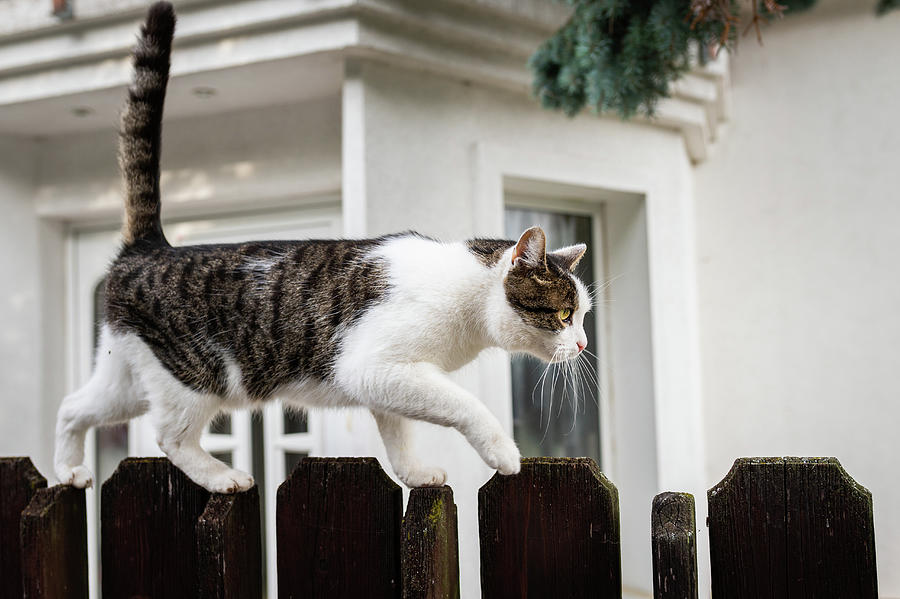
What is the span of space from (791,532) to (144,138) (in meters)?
1.09

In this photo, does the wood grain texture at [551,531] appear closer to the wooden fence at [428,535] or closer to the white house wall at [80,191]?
the wooden fence at [428,535]

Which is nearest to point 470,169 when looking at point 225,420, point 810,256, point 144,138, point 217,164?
point 217,164

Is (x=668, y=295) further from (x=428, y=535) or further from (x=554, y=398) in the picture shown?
(x=428, y=535)

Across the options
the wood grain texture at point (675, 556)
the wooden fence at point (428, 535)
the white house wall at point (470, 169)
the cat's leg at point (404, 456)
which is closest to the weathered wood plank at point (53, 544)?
the wooden fence at point (428, 535)

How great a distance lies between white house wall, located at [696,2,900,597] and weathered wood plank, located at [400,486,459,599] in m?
2.90

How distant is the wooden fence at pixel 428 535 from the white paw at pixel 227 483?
0.09ft

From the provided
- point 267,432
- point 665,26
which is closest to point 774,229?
point 665,26

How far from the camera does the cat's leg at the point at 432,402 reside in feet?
3.55

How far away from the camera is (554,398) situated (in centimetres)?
346

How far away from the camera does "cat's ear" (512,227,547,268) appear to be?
1130 mm

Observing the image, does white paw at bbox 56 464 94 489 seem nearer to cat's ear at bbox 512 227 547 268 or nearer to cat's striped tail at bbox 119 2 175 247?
cat's striped tail at bbox 119 2 175 247

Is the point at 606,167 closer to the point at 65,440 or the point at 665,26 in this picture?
the point at 665,26

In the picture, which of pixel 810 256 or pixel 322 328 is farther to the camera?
pixel 810 256

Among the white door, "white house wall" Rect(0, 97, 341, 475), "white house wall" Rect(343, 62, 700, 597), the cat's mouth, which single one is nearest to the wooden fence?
the cat's mouth
